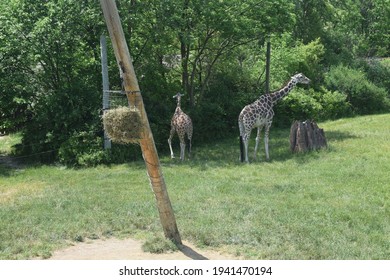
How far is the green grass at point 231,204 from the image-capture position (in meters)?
7.92

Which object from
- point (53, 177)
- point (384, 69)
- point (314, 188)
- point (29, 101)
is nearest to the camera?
point (314, 188)

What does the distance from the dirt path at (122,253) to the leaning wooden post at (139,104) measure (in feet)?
1.25

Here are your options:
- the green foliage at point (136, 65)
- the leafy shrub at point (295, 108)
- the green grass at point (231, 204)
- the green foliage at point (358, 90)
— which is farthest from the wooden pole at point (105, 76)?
the green foliage at point (358, 90)

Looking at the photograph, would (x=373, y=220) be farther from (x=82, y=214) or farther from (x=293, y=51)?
(x=293, y=51)

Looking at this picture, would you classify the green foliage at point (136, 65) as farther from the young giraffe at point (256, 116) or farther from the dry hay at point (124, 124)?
the dry hay at point (124, 124)

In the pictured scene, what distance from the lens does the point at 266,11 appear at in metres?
17.8

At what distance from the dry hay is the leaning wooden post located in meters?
0.12

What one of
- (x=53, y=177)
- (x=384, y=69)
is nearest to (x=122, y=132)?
(x=53, y=177)

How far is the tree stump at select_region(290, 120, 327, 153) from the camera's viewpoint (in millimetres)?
14766

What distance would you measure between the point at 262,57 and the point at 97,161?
10524 millimetres

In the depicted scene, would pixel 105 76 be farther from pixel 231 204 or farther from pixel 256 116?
pixel 231 204

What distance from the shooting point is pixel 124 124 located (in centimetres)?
745

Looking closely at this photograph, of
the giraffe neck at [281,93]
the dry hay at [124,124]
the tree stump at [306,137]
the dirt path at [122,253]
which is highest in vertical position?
the giraffe neck at [281,93]

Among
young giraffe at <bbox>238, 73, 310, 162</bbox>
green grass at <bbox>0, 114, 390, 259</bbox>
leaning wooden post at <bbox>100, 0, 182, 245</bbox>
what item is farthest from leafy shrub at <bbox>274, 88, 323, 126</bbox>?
leaning wooden post at <bbox>100, 0, 182, 245</bbox>
